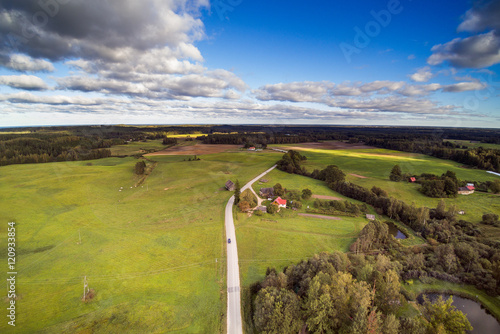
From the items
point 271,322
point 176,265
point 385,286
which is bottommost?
point 176,265

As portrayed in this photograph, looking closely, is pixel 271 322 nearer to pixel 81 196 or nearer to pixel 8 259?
pixel 8 259

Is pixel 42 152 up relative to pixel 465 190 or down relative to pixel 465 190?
up

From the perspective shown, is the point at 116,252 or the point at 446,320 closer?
the point at 446,320

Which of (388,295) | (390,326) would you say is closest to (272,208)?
(388,295)

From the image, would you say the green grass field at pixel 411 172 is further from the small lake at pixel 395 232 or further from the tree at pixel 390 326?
the tree at pixel 390 326

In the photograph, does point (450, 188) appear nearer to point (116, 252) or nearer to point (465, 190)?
point (465, 190)

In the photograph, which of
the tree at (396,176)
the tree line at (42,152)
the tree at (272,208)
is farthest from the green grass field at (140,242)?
the tree line at (42,152)

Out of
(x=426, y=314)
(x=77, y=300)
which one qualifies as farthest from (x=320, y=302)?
(x=77, y=300)

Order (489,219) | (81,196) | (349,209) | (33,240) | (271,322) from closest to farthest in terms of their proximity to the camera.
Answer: (271,322) → (33,240) → (489,219) → (349,209) → (81,196)
